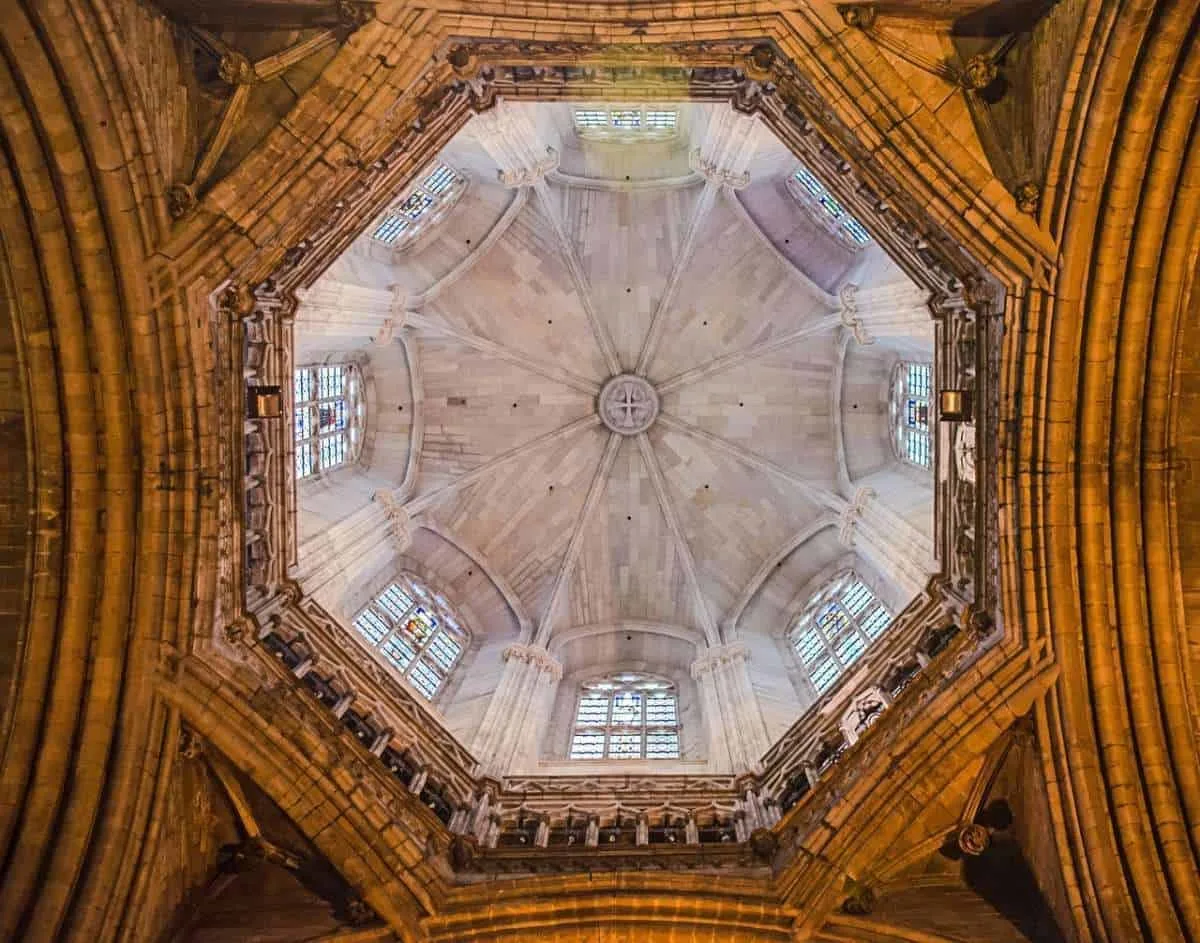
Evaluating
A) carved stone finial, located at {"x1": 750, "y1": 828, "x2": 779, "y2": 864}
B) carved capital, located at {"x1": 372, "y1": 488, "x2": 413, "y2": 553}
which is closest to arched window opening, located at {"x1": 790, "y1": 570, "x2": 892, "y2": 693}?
carved stone finial, located at {"x1": 750, "y1": 828, "x2": 779, "y2": 864}

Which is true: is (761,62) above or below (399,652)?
above

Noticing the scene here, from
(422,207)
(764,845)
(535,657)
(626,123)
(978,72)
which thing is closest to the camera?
(978,72)

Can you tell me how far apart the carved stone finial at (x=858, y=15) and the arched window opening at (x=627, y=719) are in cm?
1190

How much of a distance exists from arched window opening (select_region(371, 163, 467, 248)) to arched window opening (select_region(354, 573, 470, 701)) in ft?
24.8

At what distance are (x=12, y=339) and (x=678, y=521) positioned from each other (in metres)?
16.6

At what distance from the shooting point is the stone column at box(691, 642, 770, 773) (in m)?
15.5

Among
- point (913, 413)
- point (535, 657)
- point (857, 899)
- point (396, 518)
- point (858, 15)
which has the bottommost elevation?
point (857, 899)

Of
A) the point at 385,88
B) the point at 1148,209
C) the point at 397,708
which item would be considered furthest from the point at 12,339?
the point at 1148,209

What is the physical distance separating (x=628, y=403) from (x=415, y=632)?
8809 millimetres

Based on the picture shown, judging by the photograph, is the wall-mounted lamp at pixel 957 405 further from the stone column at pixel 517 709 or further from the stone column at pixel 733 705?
the stone column at pixel 517 709

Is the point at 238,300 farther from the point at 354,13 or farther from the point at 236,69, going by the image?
the point at 354,13

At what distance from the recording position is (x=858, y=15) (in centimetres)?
1071

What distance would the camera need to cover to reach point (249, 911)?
12.2 m

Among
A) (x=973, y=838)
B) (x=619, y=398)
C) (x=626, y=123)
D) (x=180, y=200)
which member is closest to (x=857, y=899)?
(x=973, y=838)
